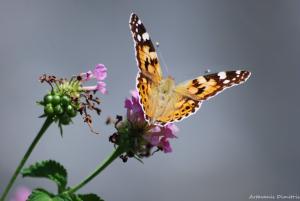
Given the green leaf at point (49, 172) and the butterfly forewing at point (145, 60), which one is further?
the butterfly forewing at point (145, 60)

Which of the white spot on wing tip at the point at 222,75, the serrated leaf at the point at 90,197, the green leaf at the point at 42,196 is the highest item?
the white spot on wing tip at the point at 222,75

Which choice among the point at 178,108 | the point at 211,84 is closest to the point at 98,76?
the point at 178,108

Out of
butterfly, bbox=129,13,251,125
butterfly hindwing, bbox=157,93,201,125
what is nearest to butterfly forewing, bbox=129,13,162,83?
butterfly, bbox=129,13,251,125

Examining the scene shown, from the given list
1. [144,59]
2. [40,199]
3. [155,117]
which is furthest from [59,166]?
[144,59]

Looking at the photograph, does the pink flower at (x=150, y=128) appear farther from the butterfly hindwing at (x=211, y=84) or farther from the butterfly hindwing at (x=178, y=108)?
the butterfly hindwing at (x=211, y=84)

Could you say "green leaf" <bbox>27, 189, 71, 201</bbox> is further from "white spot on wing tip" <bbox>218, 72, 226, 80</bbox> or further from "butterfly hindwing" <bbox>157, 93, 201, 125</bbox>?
"white spot on wing tip" <bbox>218, 72, 226, 80</bbox>

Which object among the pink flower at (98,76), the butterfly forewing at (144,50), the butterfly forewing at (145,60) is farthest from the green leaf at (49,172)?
the butterfly forewing at (144,50)

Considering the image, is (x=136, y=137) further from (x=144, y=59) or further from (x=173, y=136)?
(x=144, y=59)
